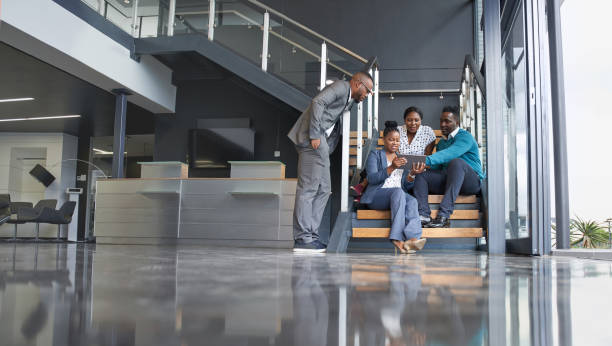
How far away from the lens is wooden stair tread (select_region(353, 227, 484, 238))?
11.7 ft

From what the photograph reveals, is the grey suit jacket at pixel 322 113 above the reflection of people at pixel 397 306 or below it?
above

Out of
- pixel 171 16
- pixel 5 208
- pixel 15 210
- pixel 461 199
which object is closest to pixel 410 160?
pixel 461 199

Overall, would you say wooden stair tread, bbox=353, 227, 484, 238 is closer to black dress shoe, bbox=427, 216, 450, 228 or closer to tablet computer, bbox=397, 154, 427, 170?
black dress shoe, bbox=427, 216, 450, 228

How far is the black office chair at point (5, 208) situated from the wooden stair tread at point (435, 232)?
8.31 meters

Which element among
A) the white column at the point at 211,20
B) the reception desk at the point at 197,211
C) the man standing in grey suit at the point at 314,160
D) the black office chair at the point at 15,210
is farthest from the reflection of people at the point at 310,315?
the black office chair at the point at 15,210

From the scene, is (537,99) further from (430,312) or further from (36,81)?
(36,81)

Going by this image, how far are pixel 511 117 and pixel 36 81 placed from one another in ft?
23.8

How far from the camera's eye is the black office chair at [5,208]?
9.48 m

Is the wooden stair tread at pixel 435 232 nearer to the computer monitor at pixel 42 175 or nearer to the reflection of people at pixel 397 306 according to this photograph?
the reflection of people at pixel 397 306

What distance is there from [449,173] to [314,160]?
0.97 m

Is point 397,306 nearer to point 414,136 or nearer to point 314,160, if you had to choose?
point 314,160

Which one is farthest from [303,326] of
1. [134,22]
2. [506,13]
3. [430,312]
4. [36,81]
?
[36,81]

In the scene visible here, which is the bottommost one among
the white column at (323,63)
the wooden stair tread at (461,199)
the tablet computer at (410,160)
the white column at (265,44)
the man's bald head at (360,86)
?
the wooden stair tread at (461,199)

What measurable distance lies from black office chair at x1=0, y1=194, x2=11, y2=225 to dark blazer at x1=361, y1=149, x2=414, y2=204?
834 centimetres
